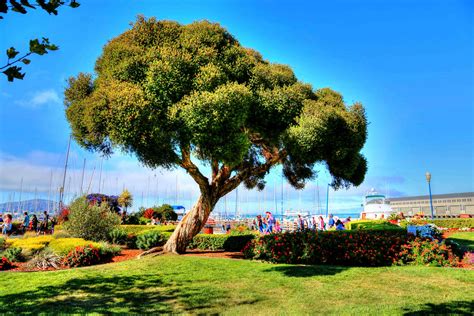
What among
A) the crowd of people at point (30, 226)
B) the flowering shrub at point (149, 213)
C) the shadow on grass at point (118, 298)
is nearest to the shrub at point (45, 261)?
the shadow on grass at point (118, 298)

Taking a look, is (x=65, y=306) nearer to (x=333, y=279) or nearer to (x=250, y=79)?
(x=333, y=279)

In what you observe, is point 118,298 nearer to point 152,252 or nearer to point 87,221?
point 152,252

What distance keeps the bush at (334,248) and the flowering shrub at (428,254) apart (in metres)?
0.34

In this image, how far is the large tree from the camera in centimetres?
1113

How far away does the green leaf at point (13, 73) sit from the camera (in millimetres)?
2957

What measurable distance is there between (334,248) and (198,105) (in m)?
8.01


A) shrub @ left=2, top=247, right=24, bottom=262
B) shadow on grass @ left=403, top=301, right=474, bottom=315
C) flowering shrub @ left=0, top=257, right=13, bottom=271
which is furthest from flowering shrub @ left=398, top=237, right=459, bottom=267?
shrub @ left=2, top=247, right=24, bottom=262

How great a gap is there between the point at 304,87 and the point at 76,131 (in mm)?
9365

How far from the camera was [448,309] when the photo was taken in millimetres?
7539

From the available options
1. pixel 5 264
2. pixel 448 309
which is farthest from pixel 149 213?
pixel 448 309

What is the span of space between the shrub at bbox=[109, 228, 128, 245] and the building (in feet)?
162

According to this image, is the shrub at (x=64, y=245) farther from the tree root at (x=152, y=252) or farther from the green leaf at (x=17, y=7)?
the green leaf at (x=17, y=7)

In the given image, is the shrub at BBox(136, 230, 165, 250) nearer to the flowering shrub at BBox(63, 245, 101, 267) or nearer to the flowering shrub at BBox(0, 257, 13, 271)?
the flowering shrub at BBox(63, 245, 101, 267)

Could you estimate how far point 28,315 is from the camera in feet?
23.5
